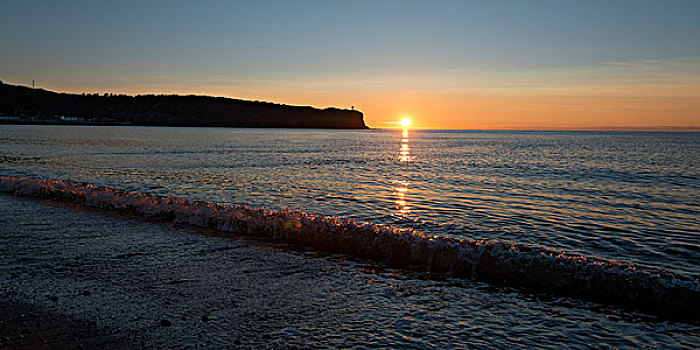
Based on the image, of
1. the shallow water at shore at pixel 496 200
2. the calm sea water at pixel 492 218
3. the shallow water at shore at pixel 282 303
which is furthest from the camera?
the shallow water at shore at pixel 496 200

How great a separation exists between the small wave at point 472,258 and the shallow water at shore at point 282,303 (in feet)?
2.15

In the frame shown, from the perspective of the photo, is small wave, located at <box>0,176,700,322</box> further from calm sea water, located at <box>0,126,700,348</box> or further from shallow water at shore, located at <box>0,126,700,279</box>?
shallow water at shore, located at <box>0,126,700,279</box>

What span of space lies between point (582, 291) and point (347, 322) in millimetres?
4614

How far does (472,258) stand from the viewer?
30.4ft

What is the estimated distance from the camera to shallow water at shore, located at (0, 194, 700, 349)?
586 cm

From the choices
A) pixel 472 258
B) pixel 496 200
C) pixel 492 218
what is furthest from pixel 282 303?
pixel 496 200

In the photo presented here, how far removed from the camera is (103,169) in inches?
1228

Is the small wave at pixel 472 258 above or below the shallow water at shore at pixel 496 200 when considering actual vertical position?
above

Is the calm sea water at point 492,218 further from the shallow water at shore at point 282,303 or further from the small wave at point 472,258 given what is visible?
the small wave at point 472,258

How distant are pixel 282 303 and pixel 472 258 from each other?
4281 mm

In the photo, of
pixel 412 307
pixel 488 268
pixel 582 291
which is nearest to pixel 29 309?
pixel 412 307

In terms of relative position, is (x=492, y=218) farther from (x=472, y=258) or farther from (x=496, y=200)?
(x=472, y=258)

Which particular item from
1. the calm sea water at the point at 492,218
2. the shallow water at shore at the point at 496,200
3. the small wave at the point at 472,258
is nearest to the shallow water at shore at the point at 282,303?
the calm sea water at the point at 492,218

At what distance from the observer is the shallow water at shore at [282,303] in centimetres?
586
